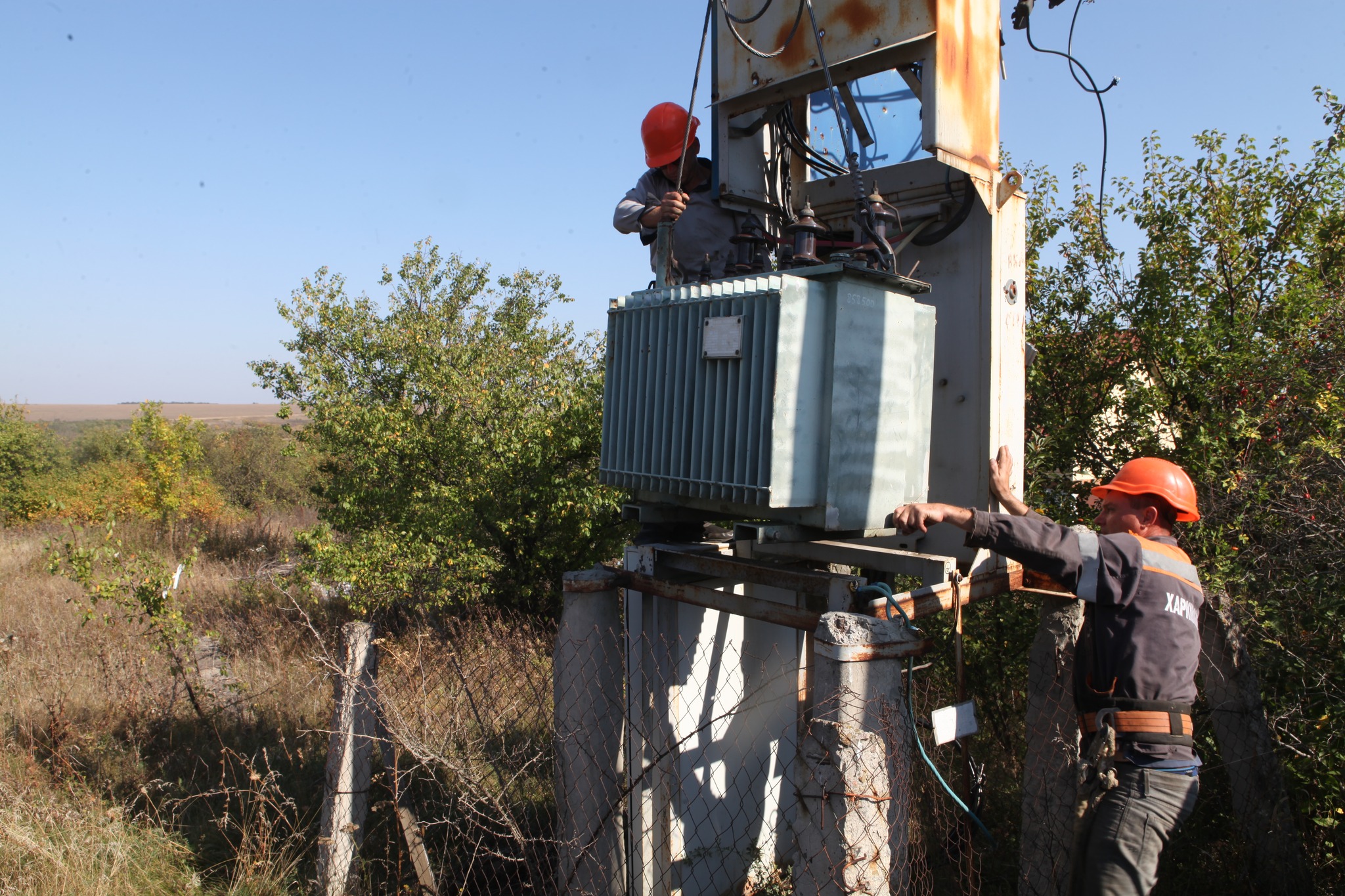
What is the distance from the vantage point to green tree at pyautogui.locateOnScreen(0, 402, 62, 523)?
1639 centimetres

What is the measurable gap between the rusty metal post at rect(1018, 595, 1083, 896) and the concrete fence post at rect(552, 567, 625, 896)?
1.61 m

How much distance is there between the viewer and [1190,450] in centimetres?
428

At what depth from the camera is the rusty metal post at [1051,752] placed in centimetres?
312

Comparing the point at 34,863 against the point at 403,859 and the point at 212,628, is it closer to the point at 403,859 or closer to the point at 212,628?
the point at 403,859

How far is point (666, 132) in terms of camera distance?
152 inches

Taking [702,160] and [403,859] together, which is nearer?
[702,160]

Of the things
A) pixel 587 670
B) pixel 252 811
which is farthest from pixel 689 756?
pixel 252 811

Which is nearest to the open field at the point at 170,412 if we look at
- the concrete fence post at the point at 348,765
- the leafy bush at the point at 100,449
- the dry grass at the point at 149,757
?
the leafy bush at the point at 100,449

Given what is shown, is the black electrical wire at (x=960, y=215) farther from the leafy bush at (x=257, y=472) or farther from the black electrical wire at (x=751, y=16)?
the leafy bush at (x=257, y=472)

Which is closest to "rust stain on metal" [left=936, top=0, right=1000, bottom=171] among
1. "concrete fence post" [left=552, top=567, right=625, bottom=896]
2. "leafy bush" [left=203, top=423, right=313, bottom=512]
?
"concrete fence post" [left=552, top=567, right=625, bottom=896]

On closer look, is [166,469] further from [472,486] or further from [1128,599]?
[1128,599]

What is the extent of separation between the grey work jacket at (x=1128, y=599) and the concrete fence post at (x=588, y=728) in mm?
1445

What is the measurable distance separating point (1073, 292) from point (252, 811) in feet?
18.5

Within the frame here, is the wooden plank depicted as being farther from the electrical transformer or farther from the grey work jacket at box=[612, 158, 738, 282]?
the grey work jacket at box=[612, 158, 738, 282]
